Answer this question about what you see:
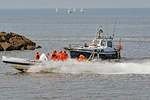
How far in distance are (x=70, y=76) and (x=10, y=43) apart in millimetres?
25856

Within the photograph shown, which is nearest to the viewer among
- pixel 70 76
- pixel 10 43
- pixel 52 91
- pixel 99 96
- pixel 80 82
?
pixel 99 96

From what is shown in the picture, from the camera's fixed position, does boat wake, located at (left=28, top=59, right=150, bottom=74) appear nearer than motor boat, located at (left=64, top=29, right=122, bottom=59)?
Yes

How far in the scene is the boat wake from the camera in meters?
35.8

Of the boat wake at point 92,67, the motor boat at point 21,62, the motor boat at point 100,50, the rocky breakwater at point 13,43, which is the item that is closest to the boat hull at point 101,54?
the motor boat at point 100,50

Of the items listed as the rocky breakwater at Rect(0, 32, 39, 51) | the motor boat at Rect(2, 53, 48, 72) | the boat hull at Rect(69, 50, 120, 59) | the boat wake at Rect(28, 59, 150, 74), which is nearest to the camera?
the boat wake at Rect(28, 59, 150, 74)

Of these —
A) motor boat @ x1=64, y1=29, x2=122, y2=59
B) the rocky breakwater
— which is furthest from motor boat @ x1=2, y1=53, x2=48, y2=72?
the rocky breakwater

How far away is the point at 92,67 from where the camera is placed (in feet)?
118

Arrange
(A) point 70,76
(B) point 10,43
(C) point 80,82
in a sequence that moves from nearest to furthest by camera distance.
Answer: (C) point 80,82 < (A) point 70,76 < (B) point 10,43

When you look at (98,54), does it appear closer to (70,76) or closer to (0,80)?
(70,76)

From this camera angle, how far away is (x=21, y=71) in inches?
1470

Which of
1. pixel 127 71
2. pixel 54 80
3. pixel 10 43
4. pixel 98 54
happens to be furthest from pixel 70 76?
pixel 10 43

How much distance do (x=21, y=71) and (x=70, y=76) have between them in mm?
4631

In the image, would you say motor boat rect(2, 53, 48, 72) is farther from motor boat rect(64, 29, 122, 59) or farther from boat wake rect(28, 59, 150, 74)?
motor boat rect(64, 29, 122, 59)

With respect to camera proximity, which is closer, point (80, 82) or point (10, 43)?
point (80, 82)
